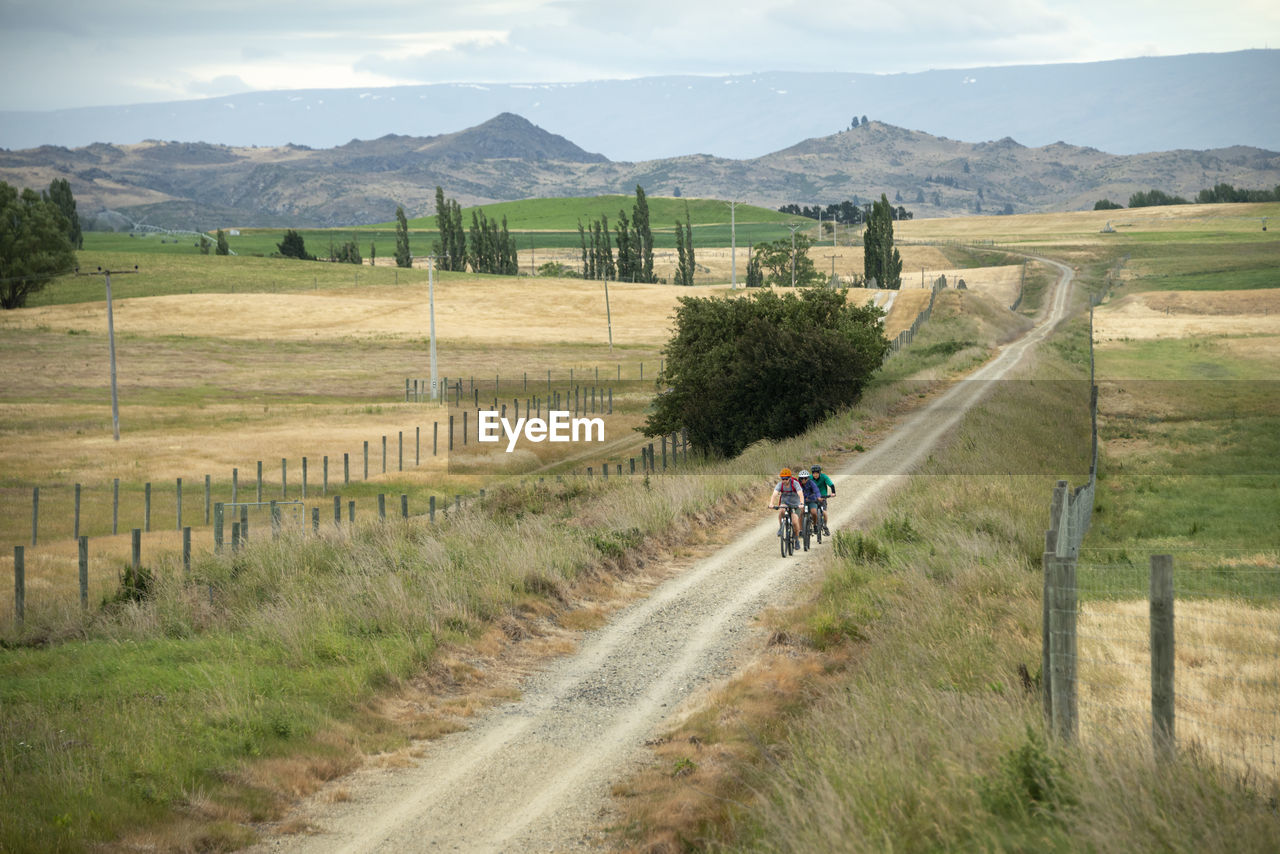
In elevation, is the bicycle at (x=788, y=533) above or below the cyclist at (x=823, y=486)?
below

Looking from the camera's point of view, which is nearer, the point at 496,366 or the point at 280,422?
the point at 280,422

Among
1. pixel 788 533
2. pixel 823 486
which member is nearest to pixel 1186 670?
pixel 788 533

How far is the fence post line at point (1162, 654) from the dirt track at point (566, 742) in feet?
14.6

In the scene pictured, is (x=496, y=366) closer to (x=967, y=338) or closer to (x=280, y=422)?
(x=280, y=422)

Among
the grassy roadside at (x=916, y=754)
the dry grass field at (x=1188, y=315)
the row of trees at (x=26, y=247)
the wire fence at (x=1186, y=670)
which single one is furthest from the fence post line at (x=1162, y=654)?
the row of trees at (x=26, y=247)

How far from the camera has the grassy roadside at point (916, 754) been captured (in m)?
6.87

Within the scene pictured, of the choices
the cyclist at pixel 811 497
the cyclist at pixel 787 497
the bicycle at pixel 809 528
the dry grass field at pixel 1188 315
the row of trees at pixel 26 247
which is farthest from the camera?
the row of trees at pixel 26 247

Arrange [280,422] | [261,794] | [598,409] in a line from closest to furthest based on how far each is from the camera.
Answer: [261,794] → [280,422] → [598,409]

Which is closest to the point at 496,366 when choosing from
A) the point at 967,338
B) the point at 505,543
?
the point at 967,338

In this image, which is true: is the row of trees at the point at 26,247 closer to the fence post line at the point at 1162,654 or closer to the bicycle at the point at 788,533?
the bicycle at the point at 788,533

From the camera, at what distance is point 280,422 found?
64.0 metres

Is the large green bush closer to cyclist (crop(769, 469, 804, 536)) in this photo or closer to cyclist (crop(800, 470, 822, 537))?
cyclist (crop(800, 470, 822, 537))

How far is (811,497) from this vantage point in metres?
22.0

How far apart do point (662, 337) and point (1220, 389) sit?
2209 inches
